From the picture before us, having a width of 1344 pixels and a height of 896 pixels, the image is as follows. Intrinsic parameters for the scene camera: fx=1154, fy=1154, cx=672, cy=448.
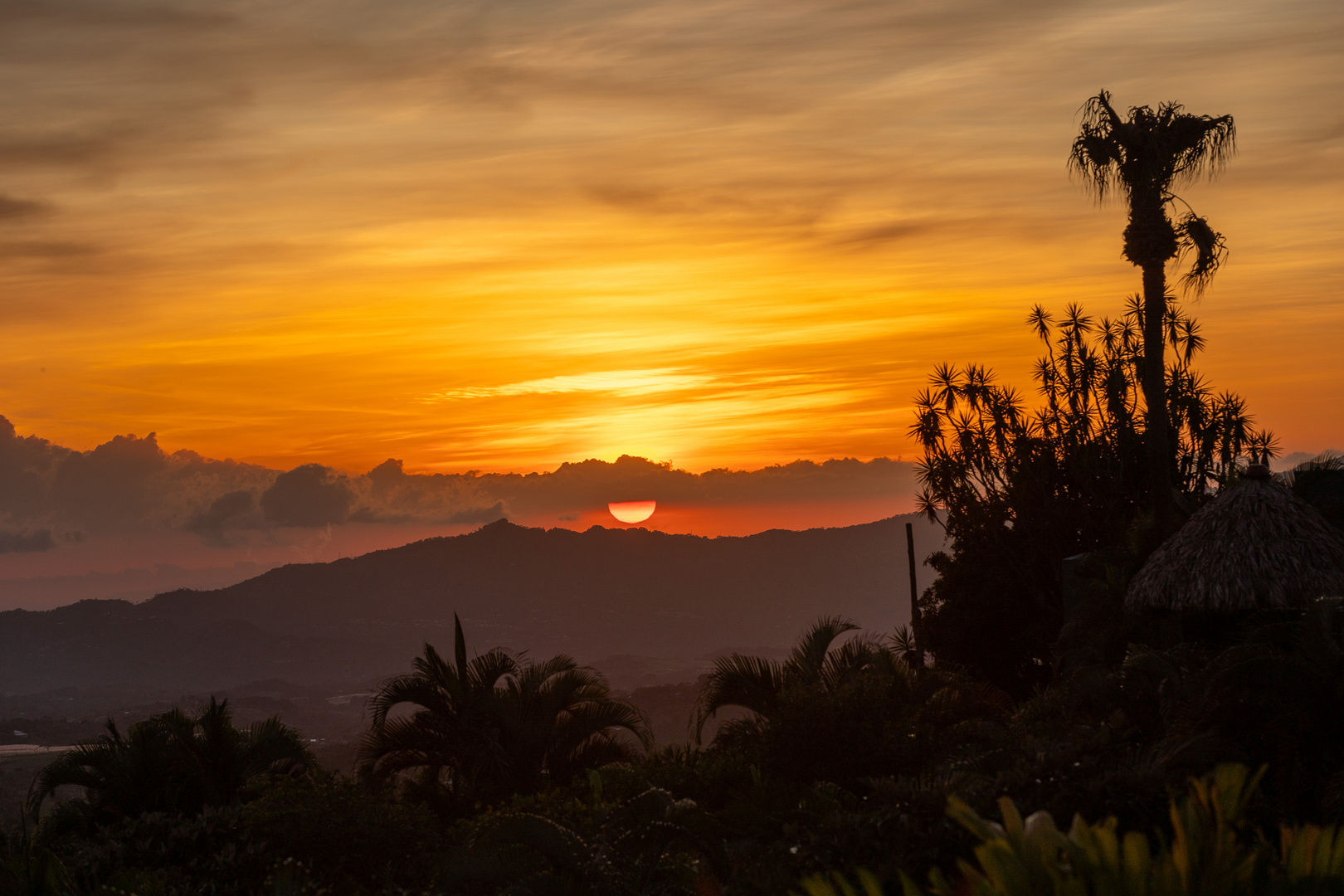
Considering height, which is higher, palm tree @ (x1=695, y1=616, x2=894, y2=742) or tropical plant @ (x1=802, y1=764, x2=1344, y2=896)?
tropical plant @ (x1=802, y1=764, x2=1344, y2=896)

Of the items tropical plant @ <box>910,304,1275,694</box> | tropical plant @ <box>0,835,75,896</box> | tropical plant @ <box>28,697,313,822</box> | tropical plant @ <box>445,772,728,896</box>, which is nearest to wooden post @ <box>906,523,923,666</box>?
tropical plant @ <box>910,304,1275,694</box>

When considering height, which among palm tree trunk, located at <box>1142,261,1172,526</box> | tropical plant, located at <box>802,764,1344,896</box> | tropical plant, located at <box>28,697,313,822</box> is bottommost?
tropical plant, located at <box>28,697,313,822</box>

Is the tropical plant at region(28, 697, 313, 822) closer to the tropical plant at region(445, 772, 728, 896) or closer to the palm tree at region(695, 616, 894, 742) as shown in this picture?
the palm tree at region(695, 616, 894, 742)

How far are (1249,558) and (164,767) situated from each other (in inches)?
618

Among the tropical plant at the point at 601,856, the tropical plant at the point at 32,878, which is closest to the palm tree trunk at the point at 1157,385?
Answer: the tropical plant at the point at 601,856

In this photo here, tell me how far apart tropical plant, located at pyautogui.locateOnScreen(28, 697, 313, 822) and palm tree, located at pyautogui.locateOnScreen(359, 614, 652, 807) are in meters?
1.51

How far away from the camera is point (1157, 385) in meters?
28.1

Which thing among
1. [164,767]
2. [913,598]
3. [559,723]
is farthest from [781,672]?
[913,598]

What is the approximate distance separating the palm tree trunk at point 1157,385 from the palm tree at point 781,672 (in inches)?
423

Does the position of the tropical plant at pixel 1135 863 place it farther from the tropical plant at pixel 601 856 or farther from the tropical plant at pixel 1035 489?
the tropical plant at pixel 1035 489

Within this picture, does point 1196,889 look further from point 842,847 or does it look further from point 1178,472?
point 1178,472

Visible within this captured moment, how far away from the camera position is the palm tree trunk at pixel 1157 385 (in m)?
27.4

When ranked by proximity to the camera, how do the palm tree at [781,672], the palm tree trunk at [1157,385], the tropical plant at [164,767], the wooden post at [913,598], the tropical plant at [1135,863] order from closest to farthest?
1. the tropical plant at [1135,863]
2. the tropical plant at [164,767]
3. the palm tree at [781,672]
4. the palm tree trunk at [1157,385]
5. the wooden post at [913,598]

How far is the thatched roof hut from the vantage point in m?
16.6
